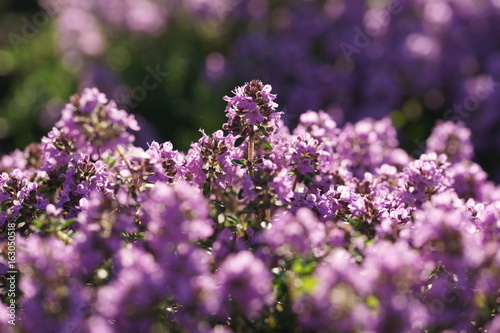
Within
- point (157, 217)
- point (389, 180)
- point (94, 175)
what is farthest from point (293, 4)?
point (157, 217)

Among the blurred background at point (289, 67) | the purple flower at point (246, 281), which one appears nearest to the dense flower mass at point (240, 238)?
the purple flower at point (246, 281)

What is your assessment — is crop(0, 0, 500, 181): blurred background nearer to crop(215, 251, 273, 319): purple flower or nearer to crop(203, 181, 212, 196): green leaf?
crop(203, 181, 212, 196): green leaf

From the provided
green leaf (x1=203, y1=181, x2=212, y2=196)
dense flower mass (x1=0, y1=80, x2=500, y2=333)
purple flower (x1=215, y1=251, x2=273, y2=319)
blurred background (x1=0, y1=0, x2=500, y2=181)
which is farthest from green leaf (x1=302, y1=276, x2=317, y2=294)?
blurred background (x1=0, y1=0, x2=500, y2=181)

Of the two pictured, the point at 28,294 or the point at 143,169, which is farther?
the point at 143,169

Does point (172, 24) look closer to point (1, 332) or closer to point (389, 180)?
point (389, 180)

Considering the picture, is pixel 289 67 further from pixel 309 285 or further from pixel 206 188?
pixel 309 285

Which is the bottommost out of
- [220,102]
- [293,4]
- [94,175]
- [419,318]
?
[419,318]

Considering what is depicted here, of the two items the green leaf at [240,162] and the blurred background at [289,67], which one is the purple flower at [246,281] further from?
the blurred background at [289,67]
